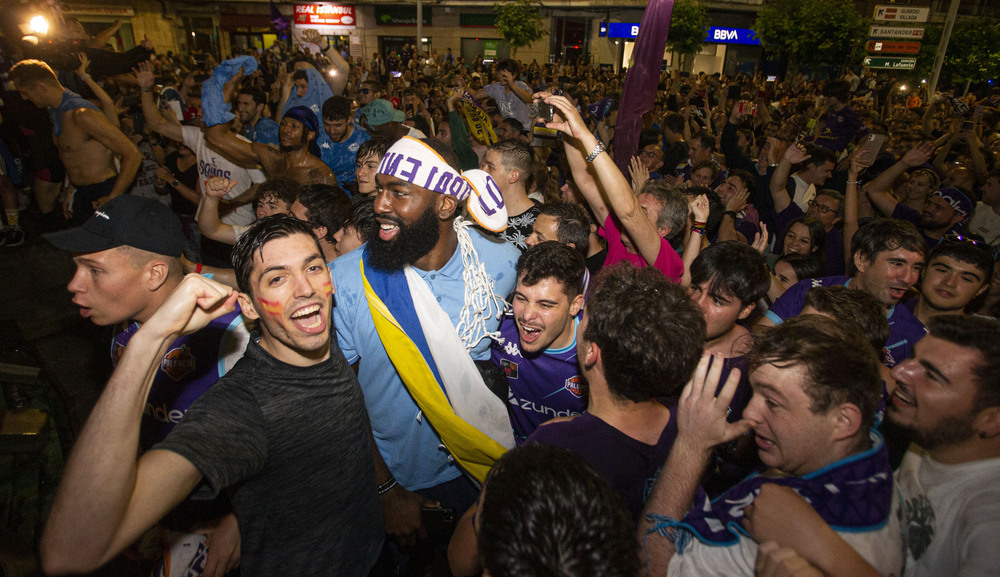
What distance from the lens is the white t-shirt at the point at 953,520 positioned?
1426 millimetres

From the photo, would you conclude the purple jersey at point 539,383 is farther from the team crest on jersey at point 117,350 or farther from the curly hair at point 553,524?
the team crest on jersey at point 117,350

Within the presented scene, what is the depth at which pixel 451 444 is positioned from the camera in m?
2.62

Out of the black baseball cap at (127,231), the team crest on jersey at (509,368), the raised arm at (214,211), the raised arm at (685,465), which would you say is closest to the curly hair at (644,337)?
the raised arm at (685,465)

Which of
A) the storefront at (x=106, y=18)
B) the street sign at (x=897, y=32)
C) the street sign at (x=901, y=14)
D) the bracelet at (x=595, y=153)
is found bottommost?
the bracelet at (x=595, y=153)

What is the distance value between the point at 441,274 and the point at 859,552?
2096 mm

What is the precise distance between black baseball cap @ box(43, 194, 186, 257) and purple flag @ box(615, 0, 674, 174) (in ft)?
9.80

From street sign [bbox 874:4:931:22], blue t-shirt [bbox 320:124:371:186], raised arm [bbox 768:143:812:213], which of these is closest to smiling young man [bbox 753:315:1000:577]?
raised arm [bbox 768:143:812:213]

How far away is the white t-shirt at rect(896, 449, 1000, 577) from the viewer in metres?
1.43

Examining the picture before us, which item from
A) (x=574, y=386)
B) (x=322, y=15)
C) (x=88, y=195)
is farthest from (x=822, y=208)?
(x=322, y=15)

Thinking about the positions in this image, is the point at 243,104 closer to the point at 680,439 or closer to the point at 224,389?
the point at 224,389

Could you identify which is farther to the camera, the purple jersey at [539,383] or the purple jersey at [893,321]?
the purple jersey at [893,321]

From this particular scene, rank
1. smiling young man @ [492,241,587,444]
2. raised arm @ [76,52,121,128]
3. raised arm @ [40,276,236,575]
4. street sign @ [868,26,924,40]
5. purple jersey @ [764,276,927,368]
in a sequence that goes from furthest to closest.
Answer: street sign @ [868,26,924,40] < raised arm @ [76,52,121,128] < purple jersey @ [764,276,927,368] < smiling young man @ [492,241,587,444] < raised arm @ [40,276,236,575]

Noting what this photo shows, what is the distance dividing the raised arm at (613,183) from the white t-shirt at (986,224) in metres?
4.06

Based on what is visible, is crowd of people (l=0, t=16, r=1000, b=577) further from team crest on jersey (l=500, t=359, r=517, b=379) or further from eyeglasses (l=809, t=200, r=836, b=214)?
eyeglasses (l=809, t=200, r=836, b=214)
